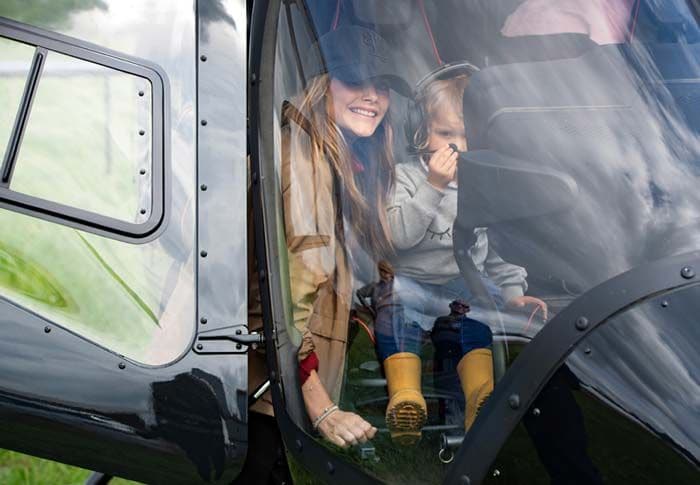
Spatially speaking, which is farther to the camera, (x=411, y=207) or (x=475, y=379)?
(x=411, y=207)

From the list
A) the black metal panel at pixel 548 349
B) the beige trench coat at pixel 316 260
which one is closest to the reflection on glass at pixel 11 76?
the beige trench coat at pixel 316 260

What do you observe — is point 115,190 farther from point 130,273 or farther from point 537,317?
point 537,317

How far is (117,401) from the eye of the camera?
218 centimetres

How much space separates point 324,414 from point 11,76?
98 cm

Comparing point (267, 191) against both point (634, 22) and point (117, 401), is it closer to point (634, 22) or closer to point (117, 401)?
point (117, 401)

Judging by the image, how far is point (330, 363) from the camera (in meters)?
2.05

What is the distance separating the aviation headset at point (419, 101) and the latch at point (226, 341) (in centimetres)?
58

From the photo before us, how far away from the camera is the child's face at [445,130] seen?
1.88 m

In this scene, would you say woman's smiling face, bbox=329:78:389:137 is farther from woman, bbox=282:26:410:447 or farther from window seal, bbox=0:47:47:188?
window seal, bbox=0:47:47:188

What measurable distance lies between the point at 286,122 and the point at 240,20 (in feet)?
1.00

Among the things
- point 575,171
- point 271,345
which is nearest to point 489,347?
point 575,171

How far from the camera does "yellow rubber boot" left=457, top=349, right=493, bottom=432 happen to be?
174 centimetres

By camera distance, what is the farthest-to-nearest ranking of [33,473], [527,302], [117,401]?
1. [33,473]
2. [117,401]
3. [527,302]

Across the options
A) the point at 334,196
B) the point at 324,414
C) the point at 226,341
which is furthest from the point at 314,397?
the point at 334,196
